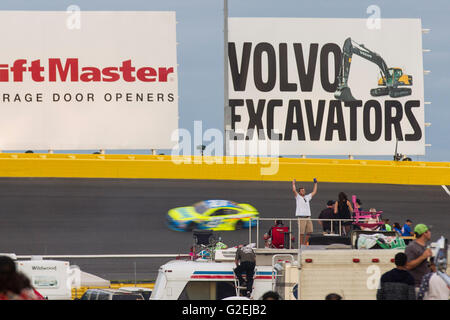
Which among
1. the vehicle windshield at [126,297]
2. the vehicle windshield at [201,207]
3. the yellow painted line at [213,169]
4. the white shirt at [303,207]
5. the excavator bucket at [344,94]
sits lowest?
the vehicle windshield at [126,297]

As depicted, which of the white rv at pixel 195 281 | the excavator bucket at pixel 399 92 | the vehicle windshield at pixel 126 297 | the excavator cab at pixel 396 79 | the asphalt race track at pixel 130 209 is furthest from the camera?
the excavator cab at pixel 396 79

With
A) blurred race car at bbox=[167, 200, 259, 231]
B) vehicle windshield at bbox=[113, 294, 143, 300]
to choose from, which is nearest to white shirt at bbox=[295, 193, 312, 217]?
vehicle windshield at bbox=[113, 294, 143, 300]

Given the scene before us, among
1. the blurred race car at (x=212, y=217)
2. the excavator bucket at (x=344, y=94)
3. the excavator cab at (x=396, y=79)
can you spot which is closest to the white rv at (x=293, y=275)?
the blurred race car at (x=212, y=217)

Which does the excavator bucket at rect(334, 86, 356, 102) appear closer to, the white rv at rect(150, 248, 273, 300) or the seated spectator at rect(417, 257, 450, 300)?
the white rv at rect(150, 248, 273, 300)

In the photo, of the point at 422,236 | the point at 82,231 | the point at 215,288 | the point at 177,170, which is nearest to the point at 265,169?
the point at 177,170

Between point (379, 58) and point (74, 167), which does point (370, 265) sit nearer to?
point (74, 167)

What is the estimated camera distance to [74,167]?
3412 centimetres

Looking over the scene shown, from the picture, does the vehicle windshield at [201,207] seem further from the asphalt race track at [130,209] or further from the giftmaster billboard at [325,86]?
the giftmaster billboard at [325,86]

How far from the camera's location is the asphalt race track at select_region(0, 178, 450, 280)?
26406 mm

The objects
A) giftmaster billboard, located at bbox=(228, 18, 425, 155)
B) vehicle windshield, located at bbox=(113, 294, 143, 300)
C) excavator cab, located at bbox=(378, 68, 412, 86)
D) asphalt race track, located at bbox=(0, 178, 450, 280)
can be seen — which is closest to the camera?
vehicle windshield, located at bbox=(113, 294, 143, 300)

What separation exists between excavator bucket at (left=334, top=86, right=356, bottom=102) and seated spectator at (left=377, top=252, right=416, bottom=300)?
2796cm

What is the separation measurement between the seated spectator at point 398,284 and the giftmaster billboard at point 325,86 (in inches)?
1037

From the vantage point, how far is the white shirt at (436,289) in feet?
32.7

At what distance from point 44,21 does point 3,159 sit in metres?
6.56
